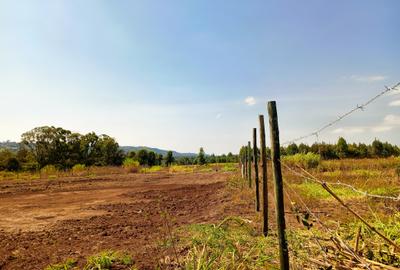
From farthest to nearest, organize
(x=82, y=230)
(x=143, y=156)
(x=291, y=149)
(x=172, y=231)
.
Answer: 1. (x=143, y=156)
2. (x=291, y=149)
3. (x=82, y=230)
4. (x=172, y=231)

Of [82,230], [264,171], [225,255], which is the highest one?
[264,171]

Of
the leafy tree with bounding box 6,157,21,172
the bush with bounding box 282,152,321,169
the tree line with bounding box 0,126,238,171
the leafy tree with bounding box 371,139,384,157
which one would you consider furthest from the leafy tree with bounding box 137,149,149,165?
the bush with bounding box 282,152,321,169

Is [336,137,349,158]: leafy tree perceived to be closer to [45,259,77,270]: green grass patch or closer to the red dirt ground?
the red dirt ground

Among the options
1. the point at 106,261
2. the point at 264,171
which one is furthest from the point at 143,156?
the point at 106,261

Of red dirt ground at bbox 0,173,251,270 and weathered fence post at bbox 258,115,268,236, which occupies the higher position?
weathered fence post at bbox 258,115,268,236

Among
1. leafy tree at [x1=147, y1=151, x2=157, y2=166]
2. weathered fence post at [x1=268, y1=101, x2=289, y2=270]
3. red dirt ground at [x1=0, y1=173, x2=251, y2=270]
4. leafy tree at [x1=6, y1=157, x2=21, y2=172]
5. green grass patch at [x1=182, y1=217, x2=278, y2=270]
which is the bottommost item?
red dirt ground at [x1=0, y1=173, x2=251, y2=270]

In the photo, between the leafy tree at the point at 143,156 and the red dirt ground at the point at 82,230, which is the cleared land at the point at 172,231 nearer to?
the red dirt ground at the point at 82,230

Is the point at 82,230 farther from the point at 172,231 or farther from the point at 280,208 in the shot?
the point at 280,208

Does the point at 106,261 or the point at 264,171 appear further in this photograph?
the point at 264,171

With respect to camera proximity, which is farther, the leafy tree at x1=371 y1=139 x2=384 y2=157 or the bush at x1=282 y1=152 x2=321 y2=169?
the leafy tree at x1=371 y1=139 x2=384 y2=157

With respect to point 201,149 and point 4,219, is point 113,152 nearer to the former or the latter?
point 201,149

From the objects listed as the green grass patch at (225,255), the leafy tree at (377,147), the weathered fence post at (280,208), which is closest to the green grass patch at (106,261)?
the green grass patch at (225,255)

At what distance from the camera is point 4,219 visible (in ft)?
27.3

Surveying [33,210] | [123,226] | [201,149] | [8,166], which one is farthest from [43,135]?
[123,226]
